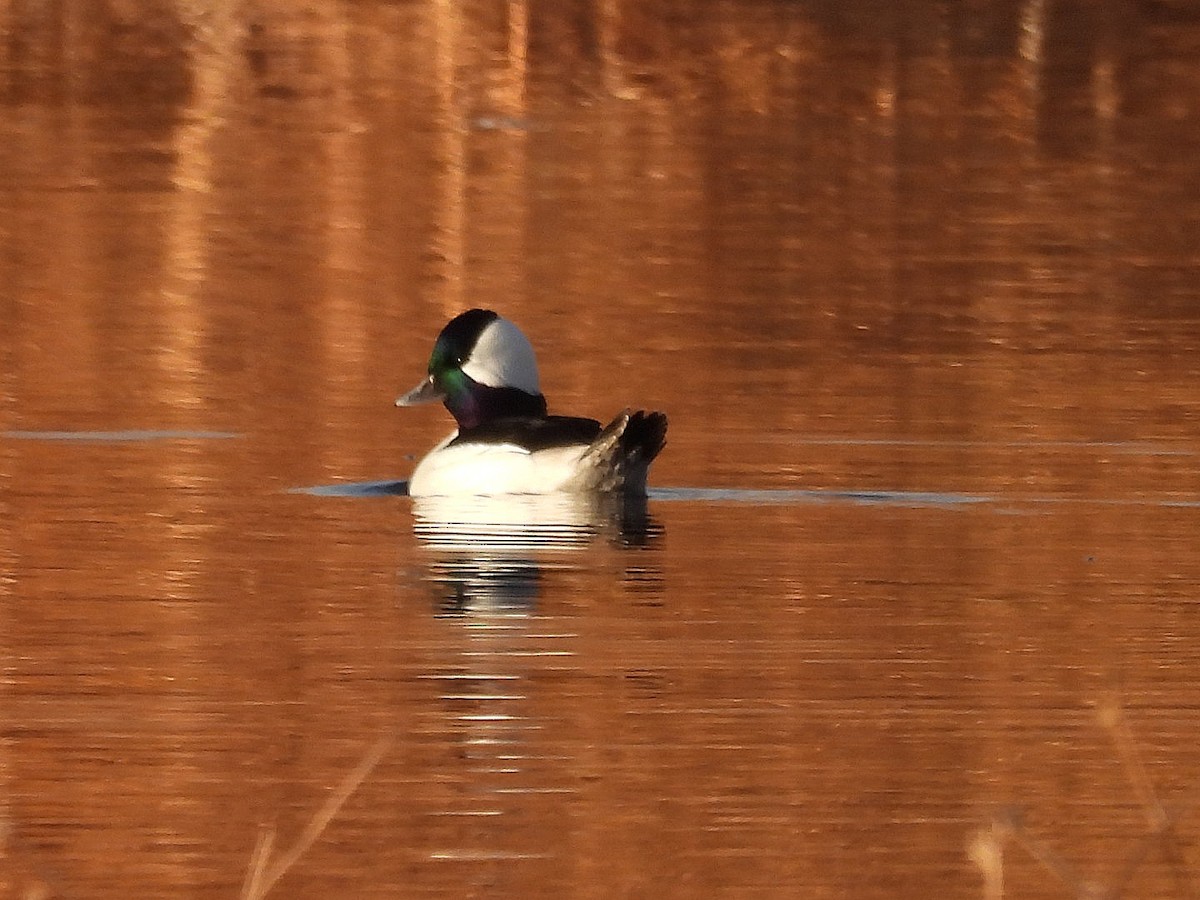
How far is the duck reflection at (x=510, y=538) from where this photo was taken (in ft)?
30.3

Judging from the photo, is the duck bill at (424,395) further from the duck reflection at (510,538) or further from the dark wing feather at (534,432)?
the duck reflection at (510,538)

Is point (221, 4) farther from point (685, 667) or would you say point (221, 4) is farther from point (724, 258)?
point (685, 667)

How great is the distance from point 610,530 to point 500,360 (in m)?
2.02

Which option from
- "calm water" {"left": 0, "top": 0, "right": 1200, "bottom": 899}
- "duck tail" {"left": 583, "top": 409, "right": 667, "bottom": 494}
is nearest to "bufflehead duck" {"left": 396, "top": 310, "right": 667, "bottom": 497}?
"duck tail" {"left": 583, "top": 409, "right": 667, "bottom": 494}

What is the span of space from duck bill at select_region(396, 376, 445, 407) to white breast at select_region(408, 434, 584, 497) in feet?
3.45

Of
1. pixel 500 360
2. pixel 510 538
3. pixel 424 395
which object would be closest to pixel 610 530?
pixel 510 538

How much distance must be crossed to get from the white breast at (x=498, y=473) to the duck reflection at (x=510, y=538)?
0.04 m

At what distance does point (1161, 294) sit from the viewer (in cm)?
1827

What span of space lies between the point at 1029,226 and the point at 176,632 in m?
14.0

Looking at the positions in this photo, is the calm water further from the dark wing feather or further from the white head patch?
the white head patch

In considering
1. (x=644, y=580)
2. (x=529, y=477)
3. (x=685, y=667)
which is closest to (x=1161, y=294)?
(x=529, y=477)

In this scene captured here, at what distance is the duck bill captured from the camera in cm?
1269

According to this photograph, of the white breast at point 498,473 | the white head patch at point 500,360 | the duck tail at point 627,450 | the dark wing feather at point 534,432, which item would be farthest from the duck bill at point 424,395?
the duck tail at point 627,450

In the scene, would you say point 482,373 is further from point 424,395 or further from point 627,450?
point 627,450
